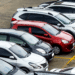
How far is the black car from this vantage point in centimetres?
1031

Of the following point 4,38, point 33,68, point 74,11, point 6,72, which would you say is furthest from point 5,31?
point 74,11

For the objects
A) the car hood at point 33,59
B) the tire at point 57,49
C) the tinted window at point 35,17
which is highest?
the tinted window at point 35,17

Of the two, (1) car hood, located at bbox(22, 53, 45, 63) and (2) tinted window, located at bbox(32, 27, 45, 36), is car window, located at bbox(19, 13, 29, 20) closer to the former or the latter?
(2) tinted window, located at bbox(32, 27, 45, 36)

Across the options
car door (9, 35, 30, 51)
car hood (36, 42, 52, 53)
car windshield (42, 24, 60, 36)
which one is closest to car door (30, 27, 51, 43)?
car windshield (42, 24, 60, 36)

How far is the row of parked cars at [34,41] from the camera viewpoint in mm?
8750

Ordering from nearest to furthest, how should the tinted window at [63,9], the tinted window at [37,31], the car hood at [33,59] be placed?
1. the car hood at [33,59]
2. the tinted window at [37,31]
3. the tinted window at [63,9]

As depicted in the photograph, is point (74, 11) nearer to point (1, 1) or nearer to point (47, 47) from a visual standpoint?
point (47, 47)

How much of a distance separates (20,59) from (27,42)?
1762 mm

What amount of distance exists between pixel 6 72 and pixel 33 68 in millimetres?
1937

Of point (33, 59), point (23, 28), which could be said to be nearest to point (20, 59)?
point (33, 59)

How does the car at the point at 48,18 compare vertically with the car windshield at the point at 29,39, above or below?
above

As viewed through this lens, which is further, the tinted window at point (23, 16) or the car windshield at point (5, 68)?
the tinted window at point (23, 16)

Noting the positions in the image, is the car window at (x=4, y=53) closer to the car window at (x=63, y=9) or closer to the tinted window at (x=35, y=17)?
the tinted window at (x=35, y=17)

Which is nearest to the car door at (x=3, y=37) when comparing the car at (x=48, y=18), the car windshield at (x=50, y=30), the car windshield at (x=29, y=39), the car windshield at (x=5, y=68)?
the car windshield at (x=29, y=39)
